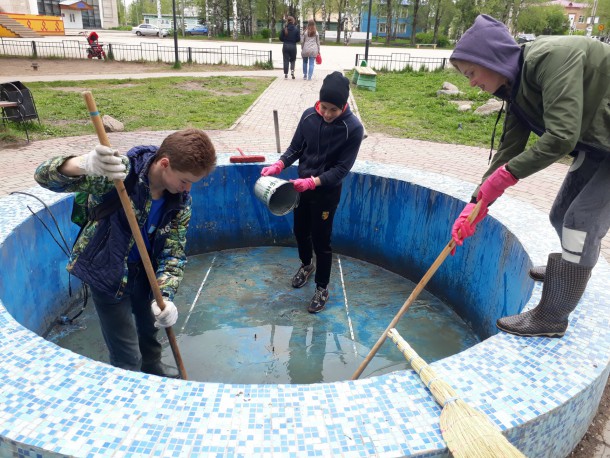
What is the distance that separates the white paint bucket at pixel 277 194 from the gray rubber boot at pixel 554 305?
182cm

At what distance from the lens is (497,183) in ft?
7.36

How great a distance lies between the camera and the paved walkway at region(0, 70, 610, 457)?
19.2ft

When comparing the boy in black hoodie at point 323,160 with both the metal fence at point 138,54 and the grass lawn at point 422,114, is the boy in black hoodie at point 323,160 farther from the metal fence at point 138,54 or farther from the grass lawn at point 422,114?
the metal fence at point 138,54

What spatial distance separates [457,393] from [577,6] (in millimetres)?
91487

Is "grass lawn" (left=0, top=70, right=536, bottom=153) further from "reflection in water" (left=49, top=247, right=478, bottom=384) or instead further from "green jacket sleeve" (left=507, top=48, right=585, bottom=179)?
"green jacket sleeve" (left=507, top=48, right=585, bottom=179)

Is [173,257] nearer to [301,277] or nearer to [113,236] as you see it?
[113,236]

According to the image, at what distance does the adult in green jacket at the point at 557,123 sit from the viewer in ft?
6.55

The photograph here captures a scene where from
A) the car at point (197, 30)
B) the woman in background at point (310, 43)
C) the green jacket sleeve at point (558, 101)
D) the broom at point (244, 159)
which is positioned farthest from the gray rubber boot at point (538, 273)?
the car at point (197, 30)

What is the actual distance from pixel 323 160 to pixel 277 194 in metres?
0.46

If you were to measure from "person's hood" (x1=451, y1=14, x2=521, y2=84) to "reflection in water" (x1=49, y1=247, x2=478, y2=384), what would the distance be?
2.10 m

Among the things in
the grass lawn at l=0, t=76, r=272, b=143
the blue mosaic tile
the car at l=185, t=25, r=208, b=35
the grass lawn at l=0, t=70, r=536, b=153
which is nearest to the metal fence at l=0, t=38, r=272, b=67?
the grass lawn at l=0, t=76, r=272, b=143

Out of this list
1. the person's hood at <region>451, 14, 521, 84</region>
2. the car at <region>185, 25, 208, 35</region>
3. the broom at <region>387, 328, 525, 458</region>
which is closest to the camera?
the broom at <region>387, 328, 525, 458</region>

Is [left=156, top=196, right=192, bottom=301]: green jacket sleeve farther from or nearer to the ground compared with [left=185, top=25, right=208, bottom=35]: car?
nearer to the ground

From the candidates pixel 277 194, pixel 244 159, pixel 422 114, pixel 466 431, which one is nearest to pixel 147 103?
pixel 422 114
